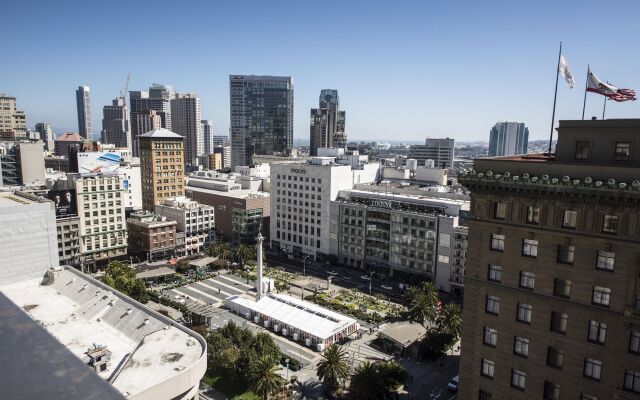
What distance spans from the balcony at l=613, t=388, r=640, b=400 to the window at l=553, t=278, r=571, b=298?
7.94m

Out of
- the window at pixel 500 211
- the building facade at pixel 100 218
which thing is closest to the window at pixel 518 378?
the window at pixel 500 211

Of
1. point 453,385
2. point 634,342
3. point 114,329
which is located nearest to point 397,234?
point 453,385

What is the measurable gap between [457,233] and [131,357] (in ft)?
247

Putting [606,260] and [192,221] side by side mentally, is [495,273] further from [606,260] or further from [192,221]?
[192,221]

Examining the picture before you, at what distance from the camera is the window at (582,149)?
3836cm

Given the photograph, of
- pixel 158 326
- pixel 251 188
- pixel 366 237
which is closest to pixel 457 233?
pixel 366 237

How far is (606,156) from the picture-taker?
122ft

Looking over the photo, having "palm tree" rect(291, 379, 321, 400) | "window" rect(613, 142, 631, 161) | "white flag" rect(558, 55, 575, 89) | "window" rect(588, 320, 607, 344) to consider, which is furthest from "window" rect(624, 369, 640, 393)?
"palm tree" rect(291, 379, 321, 400)

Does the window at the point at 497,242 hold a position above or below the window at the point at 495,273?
above

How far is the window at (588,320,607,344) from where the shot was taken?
35.8 metres

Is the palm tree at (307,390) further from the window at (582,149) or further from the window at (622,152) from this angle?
the window at (622,152)

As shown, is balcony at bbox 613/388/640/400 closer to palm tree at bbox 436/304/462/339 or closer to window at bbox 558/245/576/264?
window at bbox 558/245/576/264

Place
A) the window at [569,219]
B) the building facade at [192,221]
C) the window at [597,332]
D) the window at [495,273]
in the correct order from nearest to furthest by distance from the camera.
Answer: the window at [597,332] < the window at [569,219] < the window at [495,273] < the building facade at [192,221]

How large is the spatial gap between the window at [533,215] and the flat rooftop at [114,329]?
120 ft
